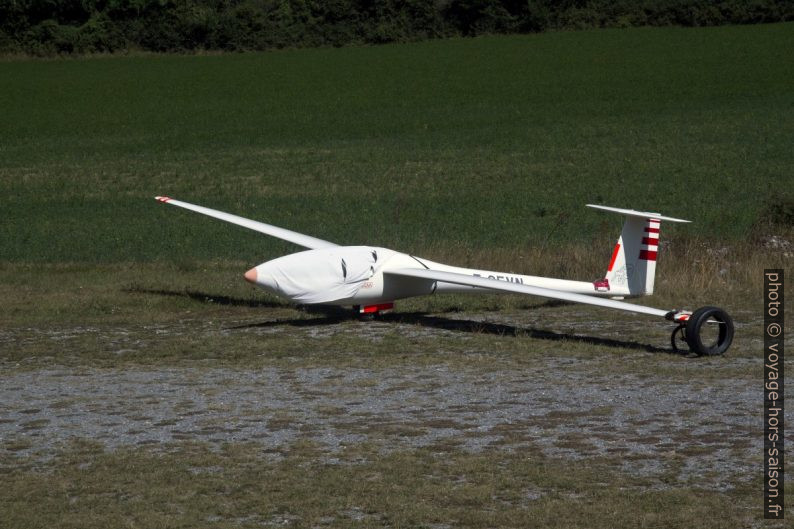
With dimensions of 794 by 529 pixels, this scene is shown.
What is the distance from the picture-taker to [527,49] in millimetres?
62312

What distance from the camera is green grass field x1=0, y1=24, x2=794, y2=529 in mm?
8109

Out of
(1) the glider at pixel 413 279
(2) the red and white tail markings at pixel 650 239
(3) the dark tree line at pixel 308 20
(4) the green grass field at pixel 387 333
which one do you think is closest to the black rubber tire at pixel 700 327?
(1) the glider at pixel 413 279

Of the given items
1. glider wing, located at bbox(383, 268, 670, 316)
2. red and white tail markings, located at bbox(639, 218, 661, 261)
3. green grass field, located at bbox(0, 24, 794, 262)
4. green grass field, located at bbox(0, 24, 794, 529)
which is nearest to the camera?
green grass field, located at bbox(0, 24, 794, 529)

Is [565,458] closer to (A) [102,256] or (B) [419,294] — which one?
(B) [419,294]

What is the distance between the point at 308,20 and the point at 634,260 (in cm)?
5808

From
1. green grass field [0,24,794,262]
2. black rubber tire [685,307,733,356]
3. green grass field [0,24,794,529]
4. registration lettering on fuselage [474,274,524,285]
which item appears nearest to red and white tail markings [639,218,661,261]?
green grass field [0,24,794,529]

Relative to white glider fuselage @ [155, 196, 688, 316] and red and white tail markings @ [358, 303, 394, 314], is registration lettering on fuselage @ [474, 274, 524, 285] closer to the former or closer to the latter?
white glider fuselage @ [155, 196, 688, 316]

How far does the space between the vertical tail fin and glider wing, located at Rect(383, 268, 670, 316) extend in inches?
50.1

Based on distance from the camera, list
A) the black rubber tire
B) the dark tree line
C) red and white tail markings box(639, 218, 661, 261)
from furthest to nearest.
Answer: the dark tree line < red and white tail markings box(639, 218, 661, 261) < the black rubber tire

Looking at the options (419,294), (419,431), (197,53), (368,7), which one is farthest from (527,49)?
(419,431)

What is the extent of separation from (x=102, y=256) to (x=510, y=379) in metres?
10.9

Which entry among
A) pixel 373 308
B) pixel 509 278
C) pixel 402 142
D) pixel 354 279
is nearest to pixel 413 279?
pixel 373 308

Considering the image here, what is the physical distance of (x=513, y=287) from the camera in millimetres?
13398

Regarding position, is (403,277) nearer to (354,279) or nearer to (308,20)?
(354,279)
